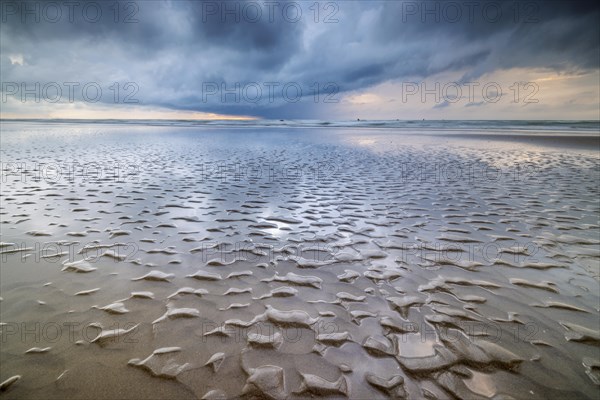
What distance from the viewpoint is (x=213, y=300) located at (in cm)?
489

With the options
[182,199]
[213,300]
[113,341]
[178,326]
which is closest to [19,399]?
[113,341]

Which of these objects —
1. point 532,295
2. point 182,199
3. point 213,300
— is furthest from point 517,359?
point 182,199

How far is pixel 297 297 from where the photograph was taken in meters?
5.03

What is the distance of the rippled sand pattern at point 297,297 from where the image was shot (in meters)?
3.37

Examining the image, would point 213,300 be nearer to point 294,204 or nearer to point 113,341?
point 113,341

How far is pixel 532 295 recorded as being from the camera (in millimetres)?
5062

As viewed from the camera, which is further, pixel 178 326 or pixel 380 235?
pixel 380 235

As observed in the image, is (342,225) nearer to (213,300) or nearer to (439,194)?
(213,300)

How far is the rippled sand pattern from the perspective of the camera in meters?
3.37

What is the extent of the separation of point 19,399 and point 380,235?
7.22 metres

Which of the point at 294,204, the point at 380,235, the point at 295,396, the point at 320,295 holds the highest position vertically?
the point at 294,204

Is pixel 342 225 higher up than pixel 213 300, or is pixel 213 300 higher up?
pixel 342 225

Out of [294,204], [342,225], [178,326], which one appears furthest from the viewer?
[294,204]

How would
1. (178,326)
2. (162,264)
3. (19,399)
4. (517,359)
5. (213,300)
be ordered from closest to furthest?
(19,399), (517,359), (178,326), (213,300), (162,264)
